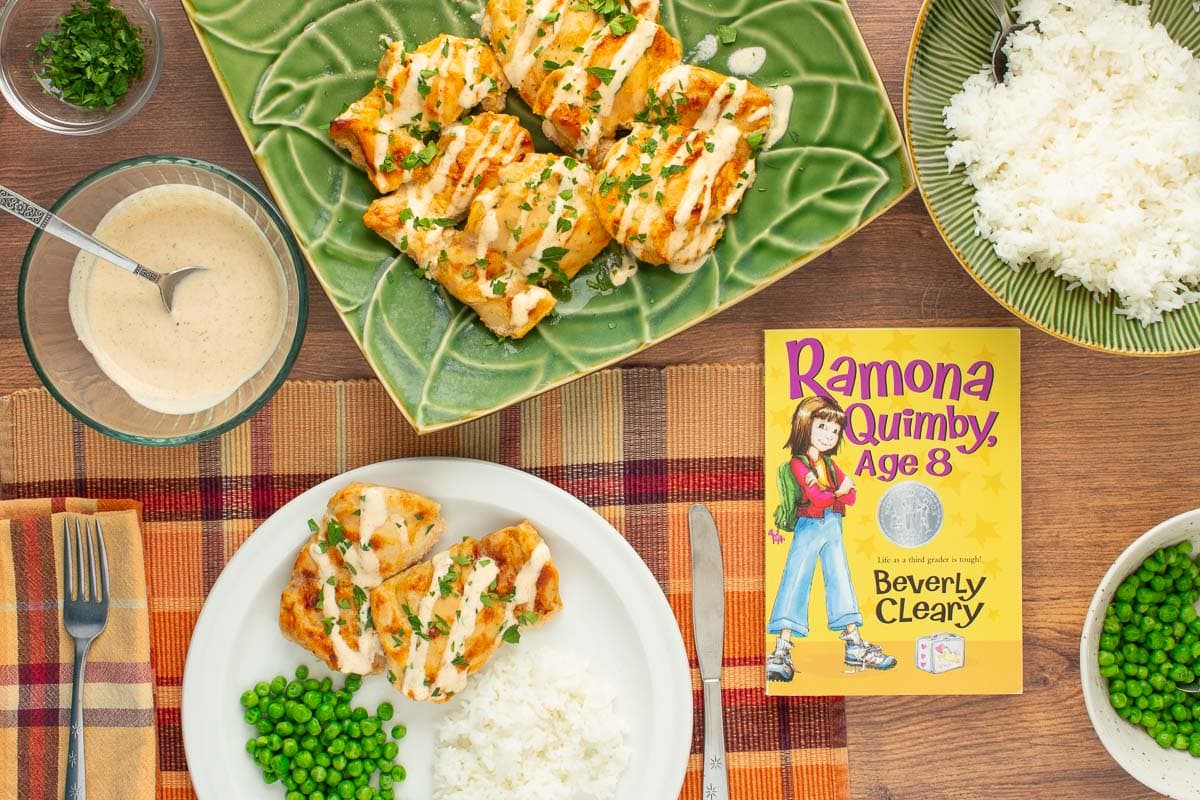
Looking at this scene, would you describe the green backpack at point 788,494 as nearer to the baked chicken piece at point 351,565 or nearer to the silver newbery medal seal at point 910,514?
the silver newbery medal seal at point 910,514

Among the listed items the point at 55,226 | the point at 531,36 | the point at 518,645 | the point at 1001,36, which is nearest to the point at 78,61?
the point at 55,226

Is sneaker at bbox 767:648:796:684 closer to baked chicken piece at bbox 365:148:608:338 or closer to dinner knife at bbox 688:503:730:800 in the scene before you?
dinner knife at bbox 688:503:730:800

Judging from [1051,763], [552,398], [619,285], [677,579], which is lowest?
[1051,763]

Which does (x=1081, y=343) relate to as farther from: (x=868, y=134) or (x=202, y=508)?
(x=202, y=508)

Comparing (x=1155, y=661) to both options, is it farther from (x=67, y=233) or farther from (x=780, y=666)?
(x=67, y=233)

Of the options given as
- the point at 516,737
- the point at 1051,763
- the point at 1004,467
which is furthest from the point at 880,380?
the point at 516,737

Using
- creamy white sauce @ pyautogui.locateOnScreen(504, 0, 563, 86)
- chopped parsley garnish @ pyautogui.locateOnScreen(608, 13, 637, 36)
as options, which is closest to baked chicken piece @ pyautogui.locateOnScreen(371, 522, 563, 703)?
creamy white sauce @ pyautogui.locateOnScreen(504, 0, 563, 86)
